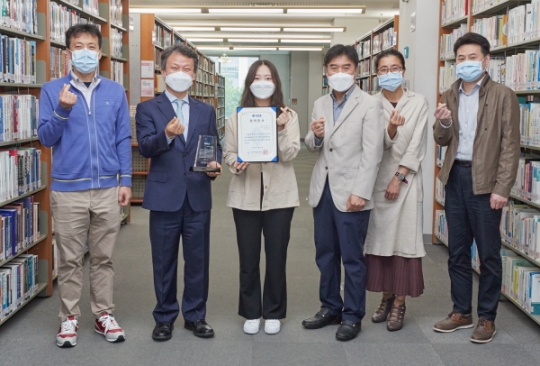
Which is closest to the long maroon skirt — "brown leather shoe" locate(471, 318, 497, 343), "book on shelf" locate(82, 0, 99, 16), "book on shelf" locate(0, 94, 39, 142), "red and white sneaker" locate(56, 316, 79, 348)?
"brown leather shoe" locate(471, 318, 497, 343)

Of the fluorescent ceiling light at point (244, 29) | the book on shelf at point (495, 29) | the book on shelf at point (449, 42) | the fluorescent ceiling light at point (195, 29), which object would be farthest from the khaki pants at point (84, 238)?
the fluorescent ceiling light at point (195, 29)

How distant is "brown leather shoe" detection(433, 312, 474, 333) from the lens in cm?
369

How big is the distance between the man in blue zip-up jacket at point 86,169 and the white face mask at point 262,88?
73cm

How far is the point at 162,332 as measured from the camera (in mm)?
3490

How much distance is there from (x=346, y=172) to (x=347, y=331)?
876mm

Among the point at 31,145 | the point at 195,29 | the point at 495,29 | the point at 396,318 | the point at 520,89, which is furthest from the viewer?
the point at 195,29

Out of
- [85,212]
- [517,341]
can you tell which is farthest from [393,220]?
[85,212]

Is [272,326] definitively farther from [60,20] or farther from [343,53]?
[60,20]

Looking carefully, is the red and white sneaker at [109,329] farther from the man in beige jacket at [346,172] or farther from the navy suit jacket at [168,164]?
the man in beige jacket at [346,172]

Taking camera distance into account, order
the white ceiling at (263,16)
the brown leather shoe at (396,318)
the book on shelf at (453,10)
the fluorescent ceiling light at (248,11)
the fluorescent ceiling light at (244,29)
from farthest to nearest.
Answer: the fluorescent ceiling light at (244,29) < the white ceiling at (263,16) < the fluorescent ceiling light at (248,11) < the book on shelf at (453,10) < the brown leather shoe at (396,318)

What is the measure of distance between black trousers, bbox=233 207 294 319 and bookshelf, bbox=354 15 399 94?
5438 mm

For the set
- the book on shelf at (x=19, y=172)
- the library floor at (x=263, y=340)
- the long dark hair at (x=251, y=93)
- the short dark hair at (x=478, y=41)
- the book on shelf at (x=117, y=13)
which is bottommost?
the library floor at (x=263, y=340)

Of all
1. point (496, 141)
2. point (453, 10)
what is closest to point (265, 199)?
point (496, 141)

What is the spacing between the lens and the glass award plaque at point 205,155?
3291mm
